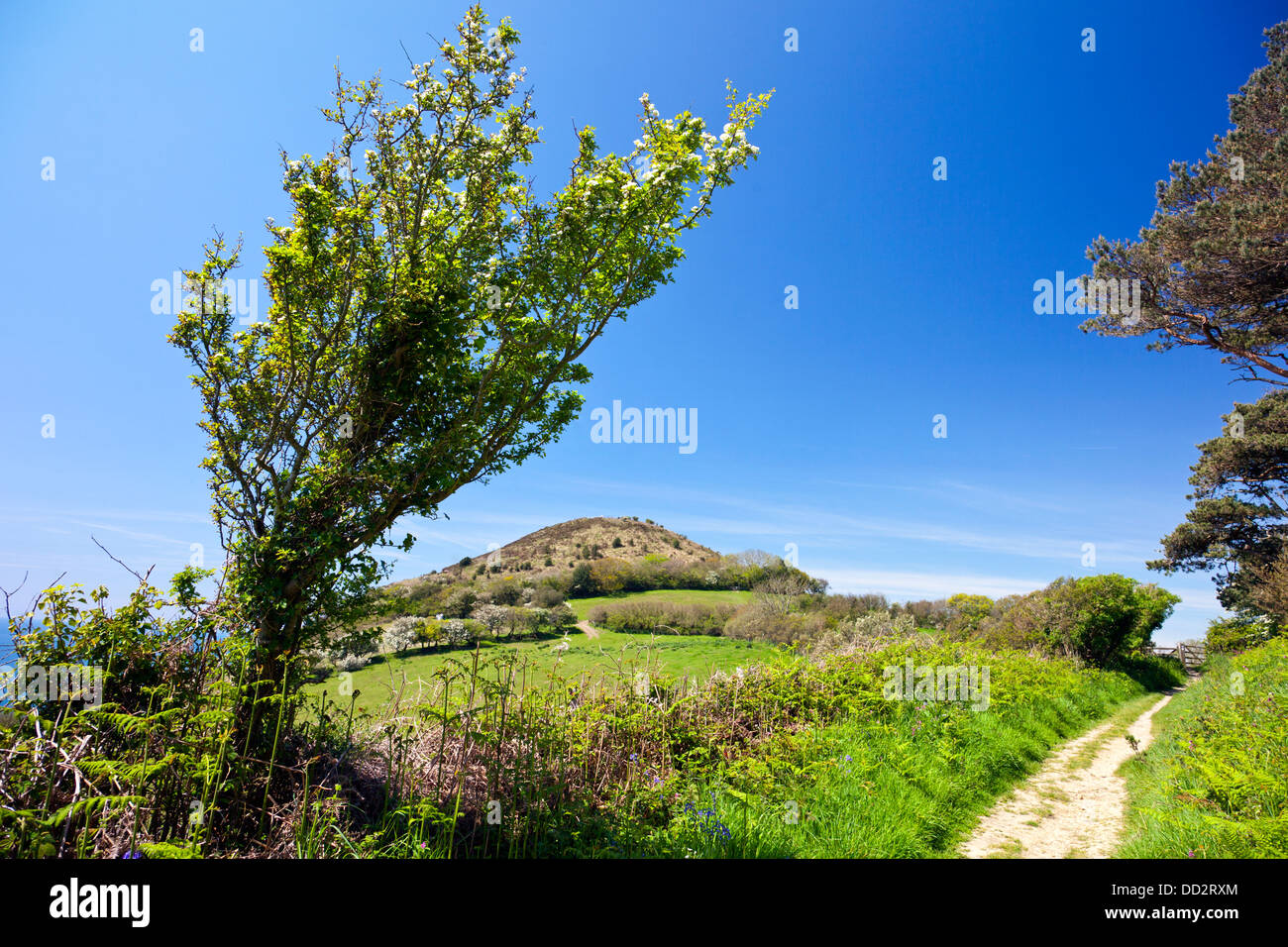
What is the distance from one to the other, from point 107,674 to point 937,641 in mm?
16383

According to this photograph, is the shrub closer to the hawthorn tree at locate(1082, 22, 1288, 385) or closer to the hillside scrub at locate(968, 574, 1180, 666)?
the hillside scrub at locate(968, 574, 1180, 666)

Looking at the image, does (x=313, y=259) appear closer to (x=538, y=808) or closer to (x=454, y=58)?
(x=454, y=58)

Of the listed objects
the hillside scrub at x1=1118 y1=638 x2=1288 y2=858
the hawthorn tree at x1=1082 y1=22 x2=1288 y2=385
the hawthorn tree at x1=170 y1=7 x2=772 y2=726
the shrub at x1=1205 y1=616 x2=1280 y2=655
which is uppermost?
the hawthorn tree at x1=1082 y1=22 x2=1288 y2=385

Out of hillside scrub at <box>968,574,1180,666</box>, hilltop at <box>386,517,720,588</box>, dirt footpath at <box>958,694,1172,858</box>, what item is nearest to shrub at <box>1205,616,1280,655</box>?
hillside scrub at <box>968,574,1180,666</box>

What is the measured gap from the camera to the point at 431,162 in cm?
560

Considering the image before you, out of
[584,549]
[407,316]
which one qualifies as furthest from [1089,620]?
[584,549]

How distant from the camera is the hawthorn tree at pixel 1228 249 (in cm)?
1221

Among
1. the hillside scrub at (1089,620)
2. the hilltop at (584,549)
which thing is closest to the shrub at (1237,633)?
the hillside scrub at (1089,620)

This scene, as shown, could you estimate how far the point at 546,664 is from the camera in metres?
9.23

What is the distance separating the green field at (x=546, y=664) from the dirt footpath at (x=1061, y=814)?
403 cm

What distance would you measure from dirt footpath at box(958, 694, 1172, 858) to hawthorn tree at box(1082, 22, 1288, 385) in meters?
12.3

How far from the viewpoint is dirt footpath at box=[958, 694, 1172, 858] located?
564cm

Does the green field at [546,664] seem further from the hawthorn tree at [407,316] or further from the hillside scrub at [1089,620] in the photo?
the hillside scrub at [1089,620]
